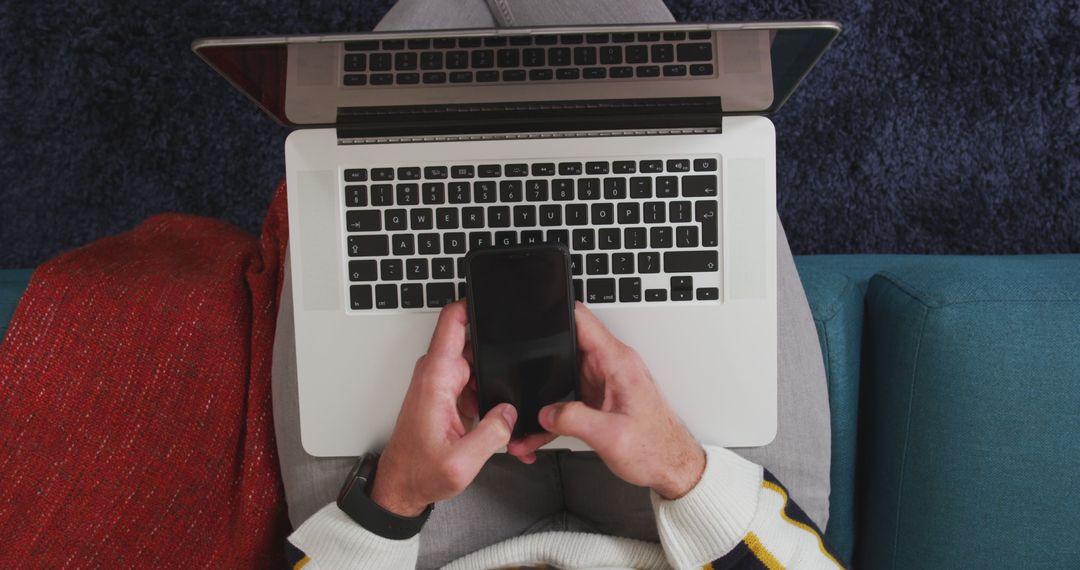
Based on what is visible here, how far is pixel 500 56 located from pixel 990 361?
0.63 metres

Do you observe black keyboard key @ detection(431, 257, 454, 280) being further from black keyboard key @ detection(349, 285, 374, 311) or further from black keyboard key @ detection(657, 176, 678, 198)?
black keyboard key @ detection(657, 176, 678, 198)

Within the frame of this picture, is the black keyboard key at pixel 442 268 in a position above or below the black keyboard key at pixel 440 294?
above

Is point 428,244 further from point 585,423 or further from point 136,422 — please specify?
point 136,422

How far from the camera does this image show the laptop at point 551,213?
Result: 0.74 meters

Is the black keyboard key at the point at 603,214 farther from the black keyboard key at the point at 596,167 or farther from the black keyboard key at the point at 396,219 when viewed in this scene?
the black keyboard key at the point at 396,219

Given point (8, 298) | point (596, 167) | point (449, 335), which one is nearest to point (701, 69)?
point (596, 167)

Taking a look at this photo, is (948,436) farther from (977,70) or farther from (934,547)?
(977,70)

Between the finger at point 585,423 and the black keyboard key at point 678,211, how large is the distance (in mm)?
223

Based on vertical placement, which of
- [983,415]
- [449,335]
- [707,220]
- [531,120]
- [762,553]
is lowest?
[762,553]

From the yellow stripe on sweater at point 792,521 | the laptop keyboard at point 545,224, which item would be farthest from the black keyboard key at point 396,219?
the yellow stripe on sweater at point 792,521

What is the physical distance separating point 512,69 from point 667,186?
0.64 feet

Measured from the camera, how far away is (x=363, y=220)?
76 cm

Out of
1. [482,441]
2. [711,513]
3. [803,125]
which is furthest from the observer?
[803,125]

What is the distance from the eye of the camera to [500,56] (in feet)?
2.25
